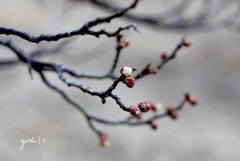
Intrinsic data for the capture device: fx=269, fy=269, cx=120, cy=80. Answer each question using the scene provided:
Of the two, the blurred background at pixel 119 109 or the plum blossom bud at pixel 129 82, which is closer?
the plum blossom bud at pixel 129 82

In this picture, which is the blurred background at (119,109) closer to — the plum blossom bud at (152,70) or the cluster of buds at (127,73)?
the plum blossom bud at (152,70)

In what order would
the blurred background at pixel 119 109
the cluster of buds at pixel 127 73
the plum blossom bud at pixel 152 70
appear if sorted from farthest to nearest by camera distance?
the blurred background at pixel 119 109 < the plum blossom bud at pixel 152 70 < the cluster of buds at pixel 127 73

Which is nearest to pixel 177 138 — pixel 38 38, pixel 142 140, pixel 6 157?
pixel 142 140

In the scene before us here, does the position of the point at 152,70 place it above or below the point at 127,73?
above

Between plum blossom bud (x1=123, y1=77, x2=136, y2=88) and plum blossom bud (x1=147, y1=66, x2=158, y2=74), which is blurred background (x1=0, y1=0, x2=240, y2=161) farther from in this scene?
plum blossom bud (x1=123, y1=77, x2=136, y2=88)

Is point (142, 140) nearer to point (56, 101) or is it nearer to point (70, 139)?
point (70, 139)

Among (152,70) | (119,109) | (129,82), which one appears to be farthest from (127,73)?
(119,109)

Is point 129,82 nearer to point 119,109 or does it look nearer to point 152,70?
point 152,70

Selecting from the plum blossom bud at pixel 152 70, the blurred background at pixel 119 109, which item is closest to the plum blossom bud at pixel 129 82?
the plum blossom bud at pixel 152 70

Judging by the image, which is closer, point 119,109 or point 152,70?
point 152,70

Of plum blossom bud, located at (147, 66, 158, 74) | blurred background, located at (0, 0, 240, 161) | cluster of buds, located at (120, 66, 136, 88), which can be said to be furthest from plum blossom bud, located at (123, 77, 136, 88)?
blurred background, located at (0, 0, 240, 161)
